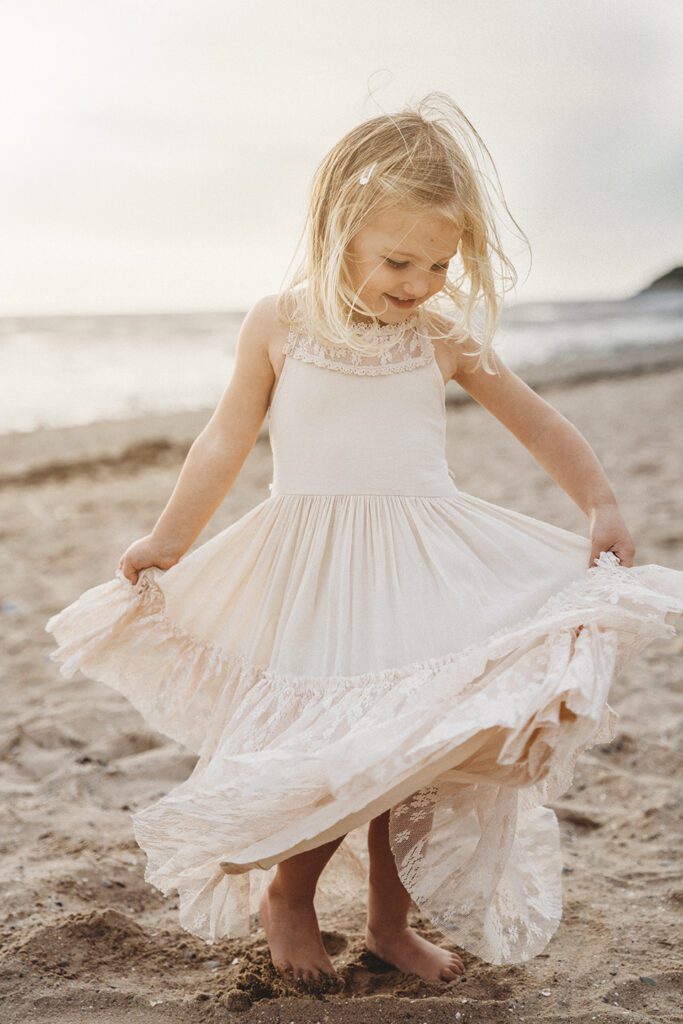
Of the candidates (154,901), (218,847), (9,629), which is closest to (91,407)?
(9,629)

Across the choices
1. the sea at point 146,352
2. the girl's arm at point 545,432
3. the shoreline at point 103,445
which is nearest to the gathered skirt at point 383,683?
the girl's arm at point 545,432

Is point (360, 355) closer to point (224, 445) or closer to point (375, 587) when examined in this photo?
point (224, 445)

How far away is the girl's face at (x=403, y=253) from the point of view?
2027mm

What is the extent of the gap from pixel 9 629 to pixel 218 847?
304 cm

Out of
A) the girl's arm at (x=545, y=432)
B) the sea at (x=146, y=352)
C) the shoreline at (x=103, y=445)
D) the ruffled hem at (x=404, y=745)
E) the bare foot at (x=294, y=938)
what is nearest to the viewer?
the ruffled hem at (x=404, y=745)

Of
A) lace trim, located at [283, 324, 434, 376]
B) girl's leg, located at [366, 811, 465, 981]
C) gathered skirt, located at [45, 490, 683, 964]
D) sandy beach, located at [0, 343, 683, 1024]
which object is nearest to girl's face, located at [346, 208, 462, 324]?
lace trim, located at [283, 324, 434, 376]

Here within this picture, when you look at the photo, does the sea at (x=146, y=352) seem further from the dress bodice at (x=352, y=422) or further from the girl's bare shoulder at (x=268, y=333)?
the girl's bare shoulder at (x=268, y=333)

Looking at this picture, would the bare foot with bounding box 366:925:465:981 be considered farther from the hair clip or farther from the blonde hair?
the hair clip

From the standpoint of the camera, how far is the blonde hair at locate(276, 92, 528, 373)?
2.04m

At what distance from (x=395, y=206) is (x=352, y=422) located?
0.45 m

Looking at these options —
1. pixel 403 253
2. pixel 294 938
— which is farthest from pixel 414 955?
pixel 403 253

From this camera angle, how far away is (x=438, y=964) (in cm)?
216

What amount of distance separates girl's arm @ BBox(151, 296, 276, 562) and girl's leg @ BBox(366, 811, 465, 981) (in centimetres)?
76

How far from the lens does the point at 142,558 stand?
2164mm
